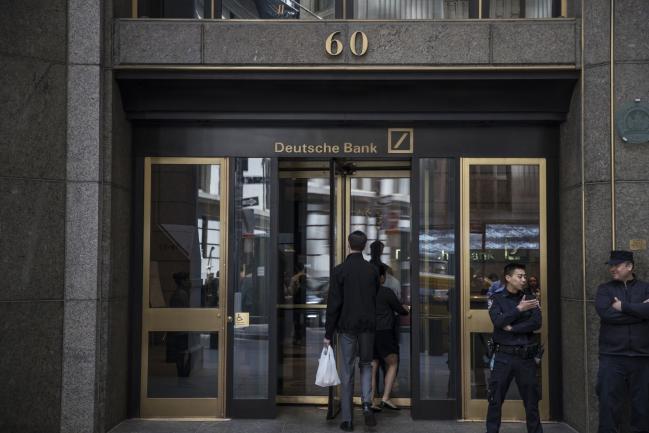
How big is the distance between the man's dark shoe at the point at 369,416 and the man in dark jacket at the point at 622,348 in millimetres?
2411

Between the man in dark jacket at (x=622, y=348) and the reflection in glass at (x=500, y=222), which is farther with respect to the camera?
the reflection in glass at (x=500, y=222)

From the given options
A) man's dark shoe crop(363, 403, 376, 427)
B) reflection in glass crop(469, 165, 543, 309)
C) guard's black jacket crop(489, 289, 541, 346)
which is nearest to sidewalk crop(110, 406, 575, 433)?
man's dark shoe crop(363, 403, 376, 427)

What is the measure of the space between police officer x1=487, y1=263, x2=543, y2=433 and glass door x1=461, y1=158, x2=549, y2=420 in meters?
1.34

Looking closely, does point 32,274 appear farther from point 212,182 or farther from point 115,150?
point 212,182

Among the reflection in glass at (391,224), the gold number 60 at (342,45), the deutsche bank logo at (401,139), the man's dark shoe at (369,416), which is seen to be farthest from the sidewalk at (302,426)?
the gold number 60 at (342,45)

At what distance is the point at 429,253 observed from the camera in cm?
944

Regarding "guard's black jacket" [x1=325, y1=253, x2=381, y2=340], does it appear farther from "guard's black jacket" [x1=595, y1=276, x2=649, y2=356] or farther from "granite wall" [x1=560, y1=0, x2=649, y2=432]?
"guard's black jacket" [x1=595, y1=276, x2=649, y2=356]

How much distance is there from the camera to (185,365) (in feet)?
30.6

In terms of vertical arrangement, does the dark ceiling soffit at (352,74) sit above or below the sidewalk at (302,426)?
above

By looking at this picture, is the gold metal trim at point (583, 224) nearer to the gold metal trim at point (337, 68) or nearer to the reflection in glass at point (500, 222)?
the gold metal trim at point (337, 68)

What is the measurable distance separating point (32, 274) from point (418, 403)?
14.8 feet

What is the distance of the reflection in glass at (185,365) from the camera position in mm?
9336

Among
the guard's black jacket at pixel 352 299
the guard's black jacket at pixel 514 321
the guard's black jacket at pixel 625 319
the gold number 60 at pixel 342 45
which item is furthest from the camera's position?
the gold number 60 at pixel 342 45

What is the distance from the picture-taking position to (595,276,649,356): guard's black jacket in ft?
25.0
